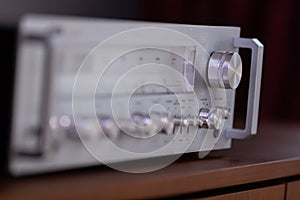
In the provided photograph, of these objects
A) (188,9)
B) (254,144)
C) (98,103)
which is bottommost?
(254,144)

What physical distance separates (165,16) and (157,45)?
47 cm

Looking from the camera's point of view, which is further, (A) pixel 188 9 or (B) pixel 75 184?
(A) pixel 188 9

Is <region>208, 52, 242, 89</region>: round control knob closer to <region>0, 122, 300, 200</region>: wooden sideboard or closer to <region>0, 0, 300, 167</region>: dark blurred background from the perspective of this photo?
<region>0, 122, 300, 200</region>: wooden sideboard

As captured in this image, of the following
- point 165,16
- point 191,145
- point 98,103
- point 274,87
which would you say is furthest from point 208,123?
point 274,87

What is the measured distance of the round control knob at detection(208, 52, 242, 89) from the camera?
76 centimetres

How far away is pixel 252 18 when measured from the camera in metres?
1.29

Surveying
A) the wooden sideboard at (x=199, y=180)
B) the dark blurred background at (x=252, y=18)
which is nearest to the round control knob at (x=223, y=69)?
the wooden sideboard at (x=199, y=180)

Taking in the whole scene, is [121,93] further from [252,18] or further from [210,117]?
[252,18]

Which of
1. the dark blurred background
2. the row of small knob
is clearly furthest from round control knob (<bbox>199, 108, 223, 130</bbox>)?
the dark blurred background

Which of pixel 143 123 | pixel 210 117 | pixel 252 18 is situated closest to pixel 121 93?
pixel 143 123

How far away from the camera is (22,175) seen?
22.6 inches

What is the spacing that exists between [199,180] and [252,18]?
70cm

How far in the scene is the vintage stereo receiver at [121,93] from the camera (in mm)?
558

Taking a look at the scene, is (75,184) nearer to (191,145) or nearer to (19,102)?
(19,102)
